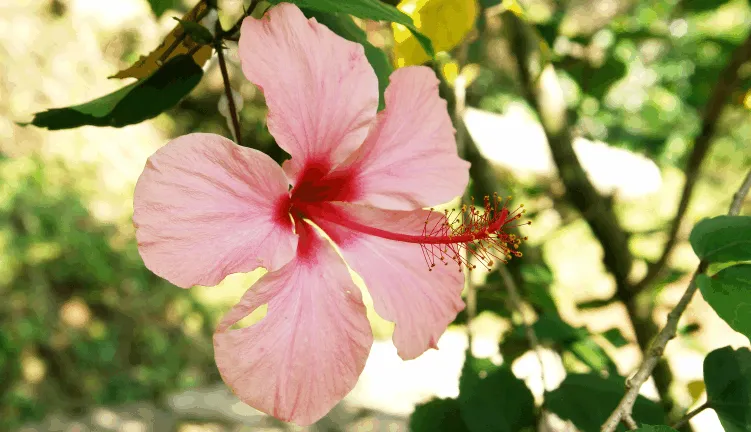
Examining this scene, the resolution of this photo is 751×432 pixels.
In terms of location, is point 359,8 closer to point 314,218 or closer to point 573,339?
point 314,218

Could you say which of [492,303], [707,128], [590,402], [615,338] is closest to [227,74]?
[590,402]

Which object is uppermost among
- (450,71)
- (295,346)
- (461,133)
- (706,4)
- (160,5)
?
(706,4)

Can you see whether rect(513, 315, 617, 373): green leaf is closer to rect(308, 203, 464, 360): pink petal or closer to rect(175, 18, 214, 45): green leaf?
rect(308, 203, 464, 360): pink petal

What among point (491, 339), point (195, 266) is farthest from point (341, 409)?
point (195, 266)

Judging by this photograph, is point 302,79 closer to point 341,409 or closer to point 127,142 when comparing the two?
point 341,409

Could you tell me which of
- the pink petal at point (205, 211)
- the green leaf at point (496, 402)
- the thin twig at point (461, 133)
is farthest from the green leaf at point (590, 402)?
the pink petal at point (205, 211)

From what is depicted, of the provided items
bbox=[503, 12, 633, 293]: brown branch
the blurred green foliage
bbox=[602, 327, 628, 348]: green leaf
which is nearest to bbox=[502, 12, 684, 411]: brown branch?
bbox=[503, 12, 633, 293]: brown branch

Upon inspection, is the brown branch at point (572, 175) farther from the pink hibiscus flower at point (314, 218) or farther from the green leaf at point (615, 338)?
the pink hibiscus flower at point (314, 218)
